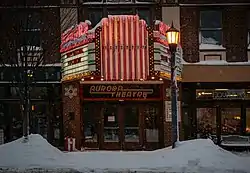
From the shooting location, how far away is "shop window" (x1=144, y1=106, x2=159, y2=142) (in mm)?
22188

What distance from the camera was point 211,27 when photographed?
73.8 feet

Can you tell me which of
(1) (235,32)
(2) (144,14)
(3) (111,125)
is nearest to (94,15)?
(2) (144,14)

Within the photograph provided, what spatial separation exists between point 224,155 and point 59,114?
32.1 feet

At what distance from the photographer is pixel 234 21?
22.3 metres

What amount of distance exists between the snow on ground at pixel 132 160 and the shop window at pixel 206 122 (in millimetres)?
6847

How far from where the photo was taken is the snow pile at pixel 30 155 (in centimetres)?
1474

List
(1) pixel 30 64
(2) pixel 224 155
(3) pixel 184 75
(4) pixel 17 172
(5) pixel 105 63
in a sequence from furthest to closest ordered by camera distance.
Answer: (3) pixel 184 75, (1) pixel 30 64, (5) pixel 105 63, (2) pixel 224 155, (4) pixel 17 172

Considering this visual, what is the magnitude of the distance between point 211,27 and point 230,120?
452 cm

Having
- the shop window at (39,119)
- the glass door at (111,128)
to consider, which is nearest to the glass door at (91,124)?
the glass door at (111,128)

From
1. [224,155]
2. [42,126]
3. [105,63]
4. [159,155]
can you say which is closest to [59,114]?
[42,126]

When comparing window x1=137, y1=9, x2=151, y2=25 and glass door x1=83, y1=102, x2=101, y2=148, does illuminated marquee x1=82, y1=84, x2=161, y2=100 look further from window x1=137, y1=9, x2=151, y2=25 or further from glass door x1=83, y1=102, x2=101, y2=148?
window x1=137, y1=9, x2=151, y2=25

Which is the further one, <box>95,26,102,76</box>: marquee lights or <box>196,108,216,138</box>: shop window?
<box>196,108,216,138</box>: shop window

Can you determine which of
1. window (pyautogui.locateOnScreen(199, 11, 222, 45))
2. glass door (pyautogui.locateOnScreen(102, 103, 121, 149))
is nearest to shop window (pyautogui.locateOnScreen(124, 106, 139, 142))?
glass door (pyautogui.locateOnScreen(102, 103, 121, 149))

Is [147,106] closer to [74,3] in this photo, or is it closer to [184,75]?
[184,75]
